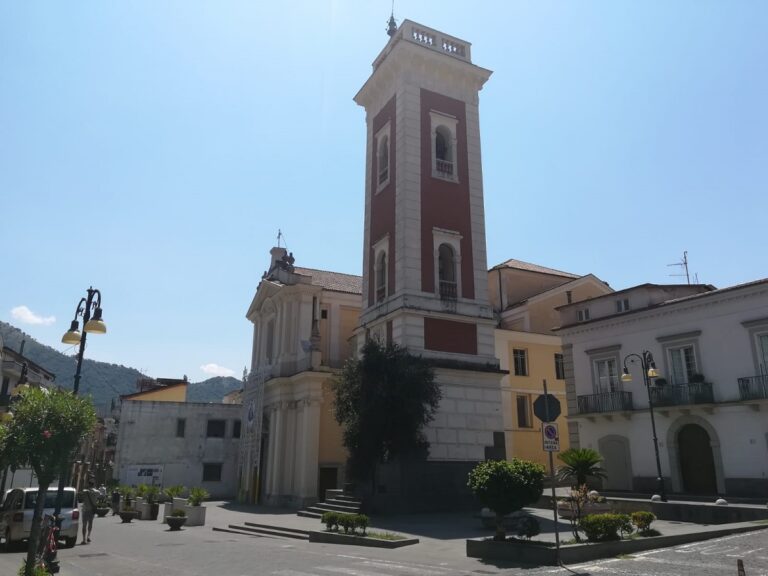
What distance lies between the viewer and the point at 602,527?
1328 cm

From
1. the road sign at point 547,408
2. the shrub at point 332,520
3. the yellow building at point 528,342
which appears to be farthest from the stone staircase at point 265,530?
the yellow building at point 528,342

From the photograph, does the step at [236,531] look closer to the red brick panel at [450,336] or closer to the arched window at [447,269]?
the red brick panel at [450,336]

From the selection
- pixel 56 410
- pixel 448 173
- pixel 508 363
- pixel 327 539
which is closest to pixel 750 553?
pixel 327 539

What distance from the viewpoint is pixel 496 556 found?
1335 cm

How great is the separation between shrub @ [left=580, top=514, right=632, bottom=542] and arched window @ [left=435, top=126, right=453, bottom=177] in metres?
19.1

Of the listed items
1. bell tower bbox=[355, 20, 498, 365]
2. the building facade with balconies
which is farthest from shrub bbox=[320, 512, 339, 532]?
the building facade with balconies

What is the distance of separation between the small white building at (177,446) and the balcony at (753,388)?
34.0 meters

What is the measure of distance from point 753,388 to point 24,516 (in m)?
24.9

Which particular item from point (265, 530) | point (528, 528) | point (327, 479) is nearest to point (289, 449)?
point (327, 479)

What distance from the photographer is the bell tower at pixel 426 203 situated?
26.6 m

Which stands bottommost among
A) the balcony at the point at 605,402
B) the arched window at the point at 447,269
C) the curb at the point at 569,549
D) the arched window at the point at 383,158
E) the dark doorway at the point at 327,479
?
the curb at the point at 569,549

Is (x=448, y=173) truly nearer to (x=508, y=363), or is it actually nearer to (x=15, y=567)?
(x=508, y=363)

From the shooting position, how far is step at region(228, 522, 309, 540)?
1969cm

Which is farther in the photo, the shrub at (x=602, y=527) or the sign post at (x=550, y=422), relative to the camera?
the shrub at (x=602, y=527)
